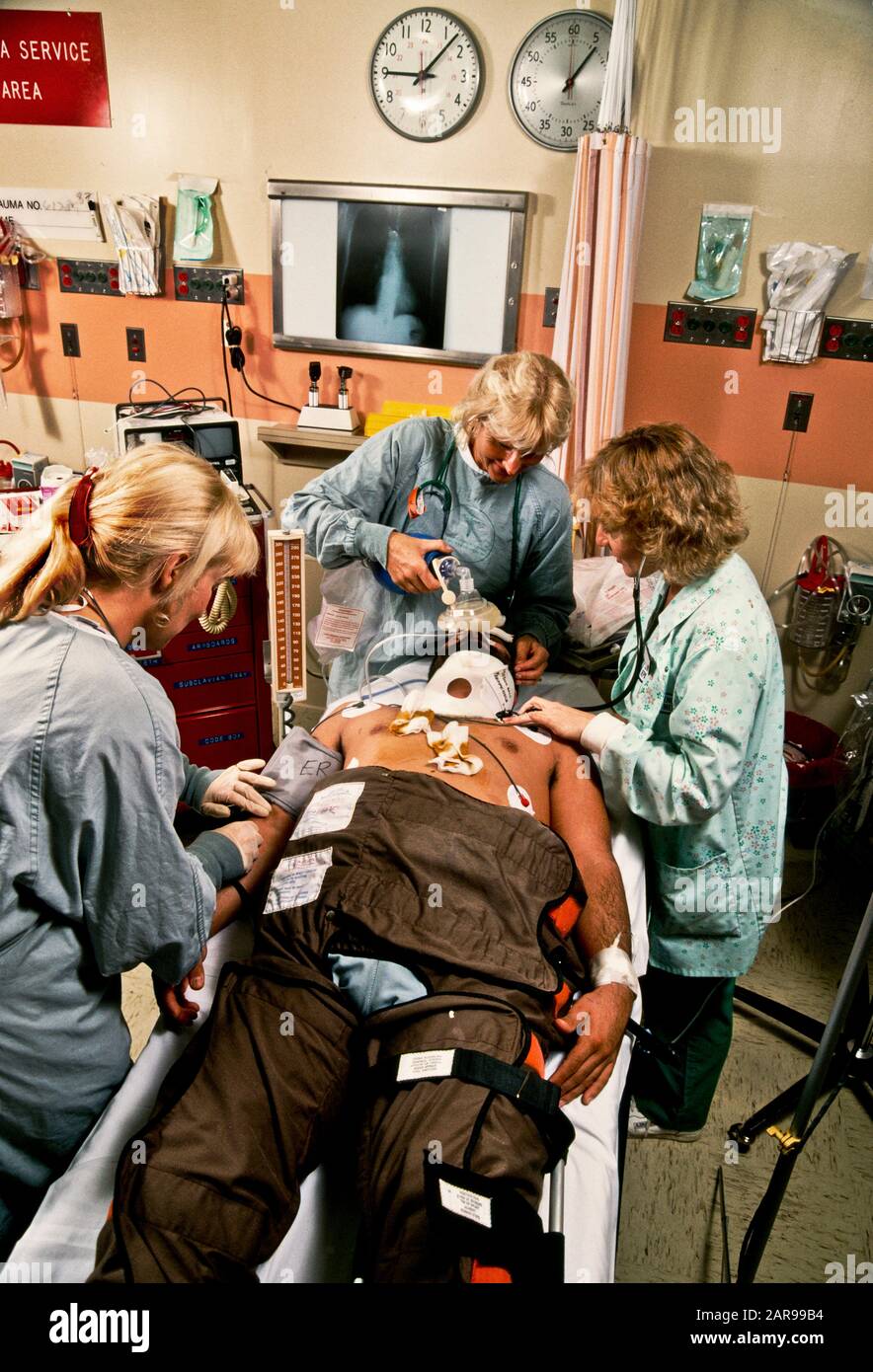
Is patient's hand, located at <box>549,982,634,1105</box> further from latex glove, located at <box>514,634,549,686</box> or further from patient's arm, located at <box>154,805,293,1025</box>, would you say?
latex glove, located at <box>514,634,549,686</box>

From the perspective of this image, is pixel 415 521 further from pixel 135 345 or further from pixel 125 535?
pixel 135 345

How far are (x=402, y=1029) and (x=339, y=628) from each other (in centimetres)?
119

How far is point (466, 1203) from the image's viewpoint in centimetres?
98

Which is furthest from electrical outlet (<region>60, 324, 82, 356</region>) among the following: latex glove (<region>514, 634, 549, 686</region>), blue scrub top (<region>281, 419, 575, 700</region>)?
latex glove (<region>514, 634, 549, 686</region>)

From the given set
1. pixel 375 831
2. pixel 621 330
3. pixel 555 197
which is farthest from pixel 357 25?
pixel 375 831

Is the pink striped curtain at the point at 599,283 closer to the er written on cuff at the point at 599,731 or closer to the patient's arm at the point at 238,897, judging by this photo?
the er written on cuff at the point at 599,731

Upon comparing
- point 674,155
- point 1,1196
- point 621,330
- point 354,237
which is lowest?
point 1,1196

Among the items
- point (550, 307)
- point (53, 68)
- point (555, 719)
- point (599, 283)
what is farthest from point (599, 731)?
point (53, 68)

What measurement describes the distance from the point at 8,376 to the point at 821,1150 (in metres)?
4.37

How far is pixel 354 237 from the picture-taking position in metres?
3.29

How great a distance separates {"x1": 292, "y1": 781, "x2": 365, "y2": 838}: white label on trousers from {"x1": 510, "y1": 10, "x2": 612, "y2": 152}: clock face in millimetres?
2568

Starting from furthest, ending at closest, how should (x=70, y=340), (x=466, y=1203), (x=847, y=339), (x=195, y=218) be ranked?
(x=70, y=340)
(x=195, y=218)
(x=847, y=339)
(x=466, y=1203)

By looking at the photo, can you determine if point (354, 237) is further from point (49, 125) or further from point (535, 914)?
point (535, 914)

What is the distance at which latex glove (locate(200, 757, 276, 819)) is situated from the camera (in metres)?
1.55
